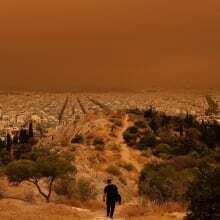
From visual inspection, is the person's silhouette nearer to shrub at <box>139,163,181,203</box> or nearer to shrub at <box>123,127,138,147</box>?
shrub at <box>139,163,181,203</box>

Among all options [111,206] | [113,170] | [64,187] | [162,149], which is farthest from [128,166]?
Answer: [111,206]

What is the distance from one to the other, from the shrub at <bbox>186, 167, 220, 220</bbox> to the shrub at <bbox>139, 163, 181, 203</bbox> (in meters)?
16.2

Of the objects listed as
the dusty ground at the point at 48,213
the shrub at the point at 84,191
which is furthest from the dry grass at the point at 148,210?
the shrub at the point at 84,191

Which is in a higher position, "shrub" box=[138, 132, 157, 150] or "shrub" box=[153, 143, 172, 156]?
"shrub" box=[138, 132, 157, 150]

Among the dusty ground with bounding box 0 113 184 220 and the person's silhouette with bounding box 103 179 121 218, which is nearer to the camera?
the person's silhouette with bounding box 103 179 121 218

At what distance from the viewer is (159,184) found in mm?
41781

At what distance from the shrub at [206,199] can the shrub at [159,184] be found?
1621 cm

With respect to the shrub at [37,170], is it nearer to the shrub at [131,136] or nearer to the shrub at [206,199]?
the shrub at [206,199]

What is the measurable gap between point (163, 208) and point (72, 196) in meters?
12.6

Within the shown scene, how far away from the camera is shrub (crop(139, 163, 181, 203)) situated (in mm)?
37144

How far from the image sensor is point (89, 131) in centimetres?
7881

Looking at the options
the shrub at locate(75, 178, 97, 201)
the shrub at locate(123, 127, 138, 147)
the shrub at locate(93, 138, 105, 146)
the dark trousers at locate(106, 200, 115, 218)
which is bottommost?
the shrub at locate(75, 178, 97, 201)

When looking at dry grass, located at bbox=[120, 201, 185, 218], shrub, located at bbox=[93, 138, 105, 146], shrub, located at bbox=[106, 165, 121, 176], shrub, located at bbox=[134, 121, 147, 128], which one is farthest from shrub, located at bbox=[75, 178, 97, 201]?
shrub, located at bbox=[134, 121, 147, 128]

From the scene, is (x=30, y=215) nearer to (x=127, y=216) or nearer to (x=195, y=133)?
(x=127, y=216)
